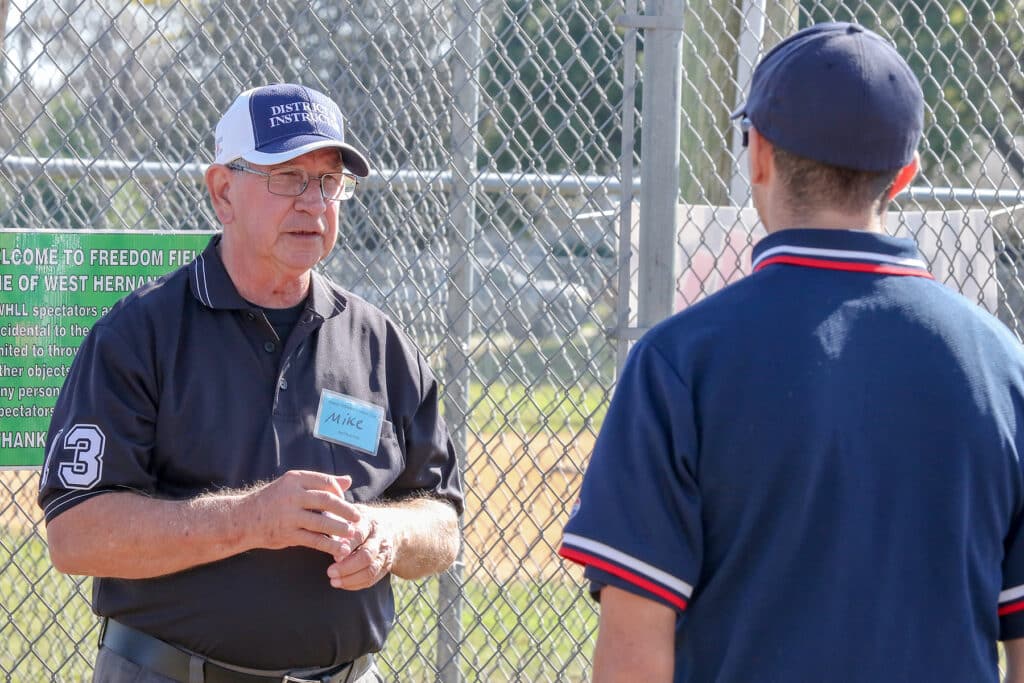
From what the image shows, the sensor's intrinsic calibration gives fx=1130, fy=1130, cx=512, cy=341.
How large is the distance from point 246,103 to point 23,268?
0.87 m

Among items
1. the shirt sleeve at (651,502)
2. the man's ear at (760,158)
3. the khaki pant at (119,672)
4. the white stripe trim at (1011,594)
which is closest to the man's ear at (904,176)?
the man's ear at (760,158)

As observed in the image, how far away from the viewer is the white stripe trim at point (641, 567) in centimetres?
158

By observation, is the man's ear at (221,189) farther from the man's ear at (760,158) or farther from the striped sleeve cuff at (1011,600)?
the striped sleeve cuff at (1011,600)

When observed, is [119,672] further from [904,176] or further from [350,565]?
[904,176]

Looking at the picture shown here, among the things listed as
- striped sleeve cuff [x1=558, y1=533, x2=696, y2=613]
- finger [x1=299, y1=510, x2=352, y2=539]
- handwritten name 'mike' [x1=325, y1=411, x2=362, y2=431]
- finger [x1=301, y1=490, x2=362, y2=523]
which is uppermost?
striped sleeve cuff [x1=558, y1=533, x2=696, y2=613]

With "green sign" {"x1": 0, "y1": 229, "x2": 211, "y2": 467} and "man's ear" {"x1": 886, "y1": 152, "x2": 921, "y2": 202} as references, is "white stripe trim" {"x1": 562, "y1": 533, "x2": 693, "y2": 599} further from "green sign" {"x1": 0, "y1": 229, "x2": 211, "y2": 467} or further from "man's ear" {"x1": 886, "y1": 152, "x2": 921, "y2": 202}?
"green sign" {"x1": 0, "y1": 229, "x2": 211, "y2": 467}

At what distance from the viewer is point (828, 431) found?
1.56 metres

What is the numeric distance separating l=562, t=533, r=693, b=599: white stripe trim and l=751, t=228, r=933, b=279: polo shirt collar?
470 millimetres

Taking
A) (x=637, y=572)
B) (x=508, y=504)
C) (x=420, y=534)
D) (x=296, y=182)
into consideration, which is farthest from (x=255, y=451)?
(x=508, y=504)

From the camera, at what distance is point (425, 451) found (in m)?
2.72

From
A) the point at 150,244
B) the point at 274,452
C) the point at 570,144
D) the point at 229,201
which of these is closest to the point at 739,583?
the point at 274,452

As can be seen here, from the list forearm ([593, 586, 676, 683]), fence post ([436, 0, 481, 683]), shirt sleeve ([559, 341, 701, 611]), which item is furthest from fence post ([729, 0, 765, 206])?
forearm ([593, 586, 676, 683])

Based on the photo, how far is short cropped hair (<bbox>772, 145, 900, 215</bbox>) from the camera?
164 centimetres

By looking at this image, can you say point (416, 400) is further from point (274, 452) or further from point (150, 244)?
point (150, 244)
